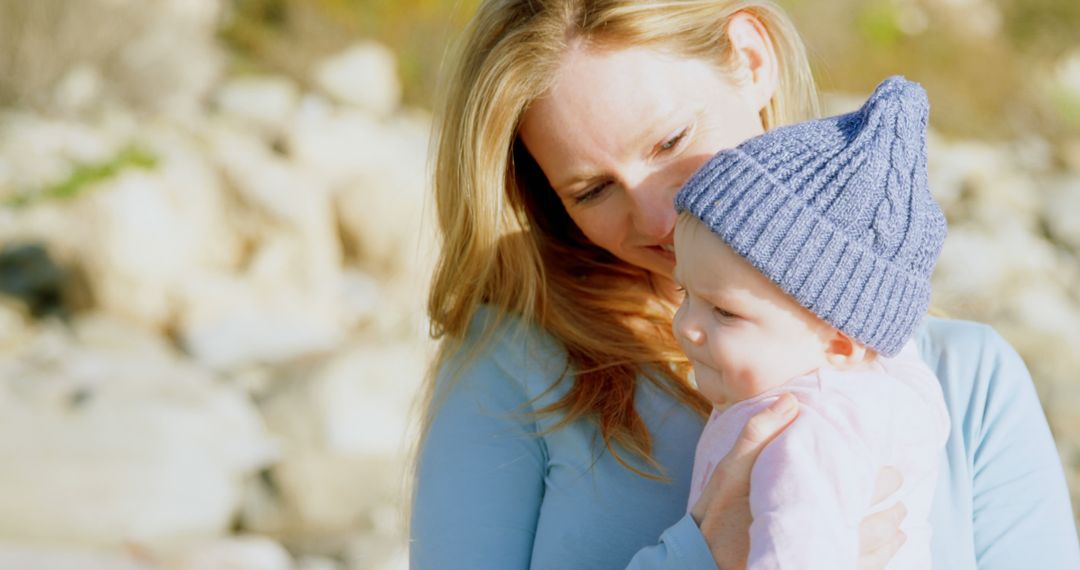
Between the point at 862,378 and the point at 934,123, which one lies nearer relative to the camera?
the point at 862,378

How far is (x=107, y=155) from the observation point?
381 inches

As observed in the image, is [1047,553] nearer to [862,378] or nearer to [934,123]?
[862,378]

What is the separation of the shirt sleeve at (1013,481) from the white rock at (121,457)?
4.36 metres

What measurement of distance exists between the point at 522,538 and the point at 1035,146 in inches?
520

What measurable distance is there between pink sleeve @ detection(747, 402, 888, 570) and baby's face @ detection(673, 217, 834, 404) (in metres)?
0.11

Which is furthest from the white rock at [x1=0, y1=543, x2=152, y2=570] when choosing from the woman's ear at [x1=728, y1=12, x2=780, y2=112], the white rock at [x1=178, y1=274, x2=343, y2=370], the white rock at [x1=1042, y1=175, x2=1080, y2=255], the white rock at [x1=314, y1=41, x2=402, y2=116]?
the white rock at [x1=1042, y1=175, x2=1080, y2=255]

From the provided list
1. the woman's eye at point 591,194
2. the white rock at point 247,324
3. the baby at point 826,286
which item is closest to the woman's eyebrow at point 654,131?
the woman's eye at point 591,194

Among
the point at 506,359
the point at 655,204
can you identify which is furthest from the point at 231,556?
the point at 655,204

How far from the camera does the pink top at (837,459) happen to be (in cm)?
181

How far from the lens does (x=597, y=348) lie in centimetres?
251

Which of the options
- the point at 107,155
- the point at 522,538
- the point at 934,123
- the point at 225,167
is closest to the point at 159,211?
the point at 225,167

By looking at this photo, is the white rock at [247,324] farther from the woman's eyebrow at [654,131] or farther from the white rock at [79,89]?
the woman's eyebrow at [654,131]

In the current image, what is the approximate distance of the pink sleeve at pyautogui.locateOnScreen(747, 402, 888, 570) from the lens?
1802mm

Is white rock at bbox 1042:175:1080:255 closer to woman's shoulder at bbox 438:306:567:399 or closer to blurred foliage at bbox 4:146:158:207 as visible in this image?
blurred foliage at bbox 4:146:158:207
